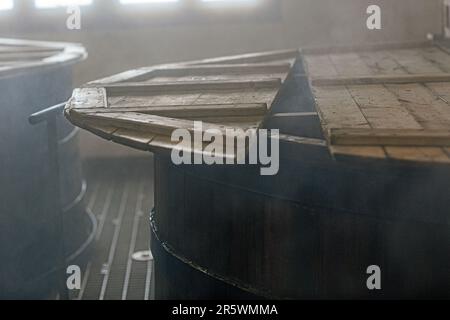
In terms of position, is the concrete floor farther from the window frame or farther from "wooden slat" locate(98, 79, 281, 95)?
"wooden slat" locate(98, 79, 281, 95)

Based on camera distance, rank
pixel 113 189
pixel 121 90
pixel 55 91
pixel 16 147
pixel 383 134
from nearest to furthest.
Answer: pixel 383 134 < pixel 121 90 < pixel 16 147 < pixel 55 91 < pixel 113 189

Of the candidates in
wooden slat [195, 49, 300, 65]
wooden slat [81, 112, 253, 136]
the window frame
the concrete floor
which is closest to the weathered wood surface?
wooden slat [195, 49, 300, 65]

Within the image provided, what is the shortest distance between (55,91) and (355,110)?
8.26 ft

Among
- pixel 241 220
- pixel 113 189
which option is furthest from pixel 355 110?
pixel 113 189

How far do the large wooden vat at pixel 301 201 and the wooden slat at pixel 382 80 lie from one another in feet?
0.13

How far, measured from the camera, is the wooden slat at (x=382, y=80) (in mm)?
2893

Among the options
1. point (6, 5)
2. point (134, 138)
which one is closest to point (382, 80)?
point (134, 138)

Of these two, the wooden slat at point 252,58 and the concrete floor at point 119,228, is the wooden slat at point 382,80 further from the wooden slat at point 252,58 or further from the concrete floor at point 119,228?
the concrete floor at point 119,228

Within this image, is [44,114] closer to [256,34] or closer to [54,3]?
[256,34]

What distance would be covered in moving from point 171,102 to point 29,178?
66.2 inches

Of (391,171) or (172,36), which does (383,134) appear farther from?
(172,36)

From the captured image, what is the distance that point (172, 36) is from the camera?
7125 mm

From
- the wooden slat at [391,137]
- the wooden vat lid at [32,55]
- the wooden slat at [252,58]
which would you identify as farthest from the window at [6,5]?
the wooden slat at [391,137]

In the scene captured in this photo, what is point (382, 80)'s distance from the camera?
2.92 metres
